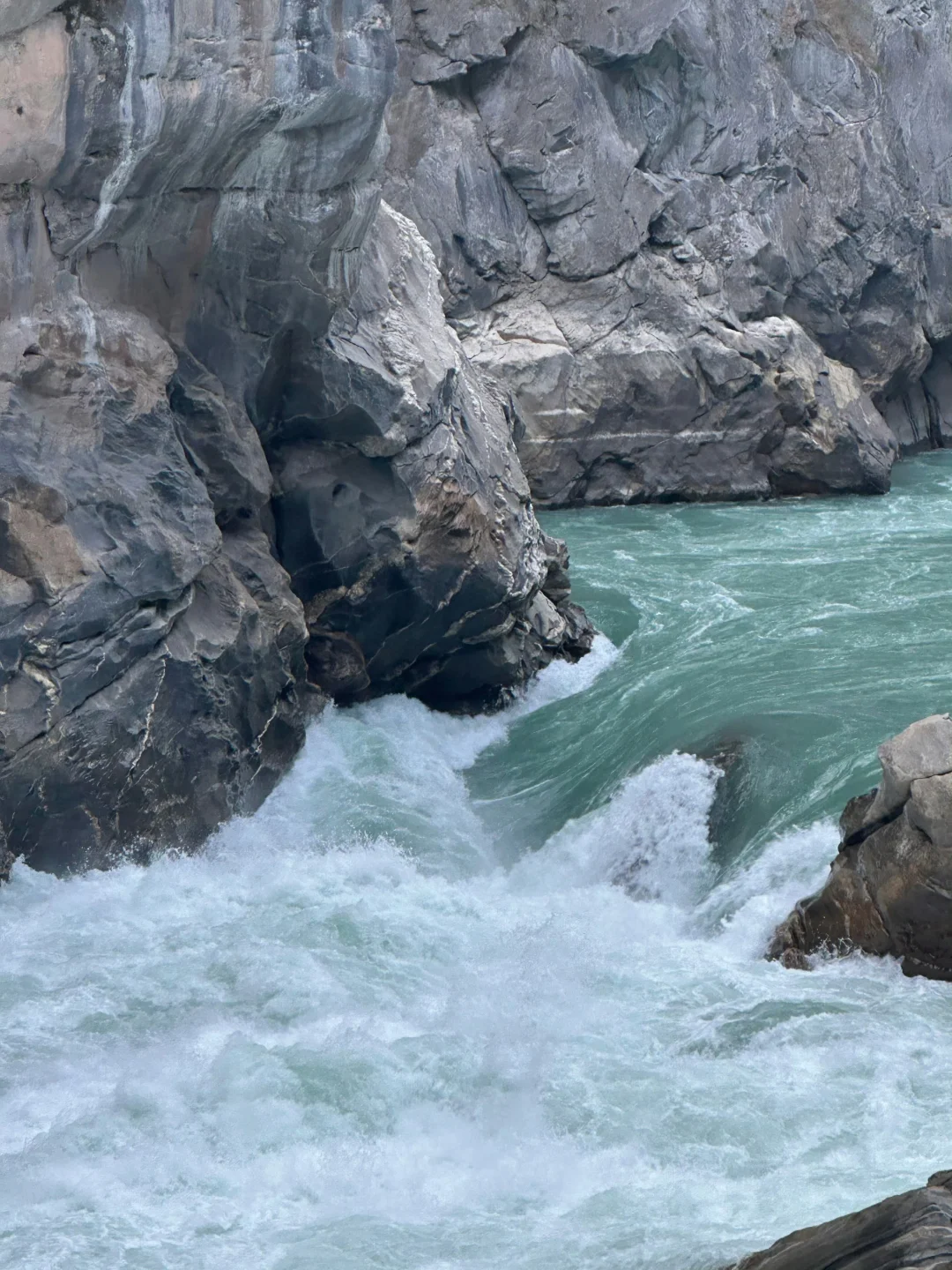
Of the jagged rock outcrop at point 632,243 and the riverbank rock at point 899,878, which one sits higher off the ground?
the jagged rock outcrop at point 632,243

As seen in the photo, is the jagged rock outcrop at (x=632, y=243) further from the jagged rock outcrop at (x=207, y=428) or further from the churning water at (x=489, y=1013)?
the churning water at (x=489, y=1013)

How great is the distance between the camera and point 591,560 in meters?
17.9

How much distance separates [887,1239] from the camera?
12.9ft

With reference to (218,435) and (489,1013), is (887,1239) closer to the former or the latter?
(489,1013)

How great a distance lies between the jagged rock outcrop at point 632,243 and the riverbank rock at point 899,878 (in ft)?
44.5

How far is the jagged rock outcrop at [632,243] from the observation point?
21781 mm

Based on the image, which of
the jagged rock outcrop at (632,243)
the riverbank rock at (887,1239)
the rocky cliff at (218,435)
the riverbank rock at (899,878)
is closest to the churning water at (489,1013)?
the riverbank rock at (899,878)

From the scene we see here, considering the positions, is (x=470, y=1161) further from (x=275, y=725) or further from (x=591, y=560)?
(x=591, y=560)

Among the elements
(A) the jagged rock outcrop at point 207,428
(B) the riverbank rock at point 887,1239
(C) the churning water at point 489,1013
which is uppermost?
(A) the jagged rock outcrop at point 207,428

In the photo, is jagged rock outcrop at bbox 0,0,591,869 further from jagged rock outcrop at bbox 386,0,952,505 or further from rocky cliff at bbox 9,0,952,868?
jagged rock outcrop at bbox 386,0,952,505

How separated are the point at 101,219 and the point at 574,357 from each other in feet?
44.0

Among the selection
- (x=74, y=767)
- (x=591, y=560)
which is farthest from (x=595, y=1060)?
(x=591, y=560)

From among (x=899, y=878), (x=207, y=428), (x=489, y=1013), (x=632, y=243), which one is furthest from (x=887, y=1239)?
(x=632, y=243)

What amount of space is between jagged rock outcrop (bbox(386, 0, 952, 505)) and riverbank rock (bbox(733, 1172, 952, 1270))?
17.5m
